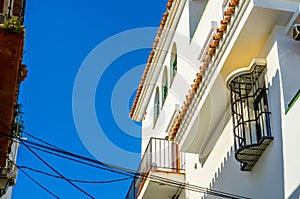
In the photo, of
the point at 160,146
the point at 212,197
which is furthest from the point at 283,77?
the point at 160,146

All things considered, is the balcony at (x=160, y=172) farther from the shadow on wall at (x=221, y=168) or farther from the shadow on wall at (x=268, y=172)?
the shadow on wall at (x=268, y=172)

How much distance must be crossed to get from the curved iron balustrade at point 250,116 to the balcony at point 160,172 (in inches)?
156

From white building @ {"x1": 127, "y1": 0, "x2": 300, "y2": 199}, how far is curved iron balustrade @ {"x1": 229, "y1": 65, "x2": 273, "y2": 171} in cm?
2

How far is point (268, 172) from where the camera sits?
11.0 meters

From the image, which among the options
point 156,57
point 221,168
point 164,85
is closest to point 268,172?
point 221,168

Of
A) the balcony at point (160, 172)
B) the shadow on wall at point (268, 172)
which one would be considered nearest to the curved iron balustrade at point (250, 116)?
the shadow on wall at point (268, 172)

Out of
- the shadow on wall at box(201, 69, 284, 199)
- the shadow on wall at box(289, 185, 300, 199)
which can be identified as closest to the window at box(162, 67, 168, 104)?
the shadow on wall at box(201, 69, 284, 199)

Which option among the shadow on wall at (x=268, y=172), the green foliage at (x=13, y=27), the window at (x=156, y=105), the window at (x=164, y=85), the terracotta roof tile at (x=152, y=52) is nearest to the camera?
the shadow on wall at (x=268, y=172)

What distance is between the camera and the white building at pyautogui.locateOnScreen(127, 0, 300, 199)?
10789 millimetres

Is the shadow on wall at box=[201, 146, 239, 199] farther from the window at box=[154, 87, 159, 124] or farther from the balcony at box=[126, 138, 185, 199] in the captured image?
the window at box=[154, 87, 159, 124]

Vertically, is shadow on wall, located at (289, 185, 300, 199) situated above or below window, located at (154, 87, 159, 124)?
below

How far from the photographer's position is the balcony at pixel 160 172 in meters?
16.1

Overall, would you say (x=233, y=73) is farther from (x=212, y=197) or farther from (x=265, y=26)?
(x=212, y=197)

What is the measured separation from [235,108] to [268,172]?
5.73ft
